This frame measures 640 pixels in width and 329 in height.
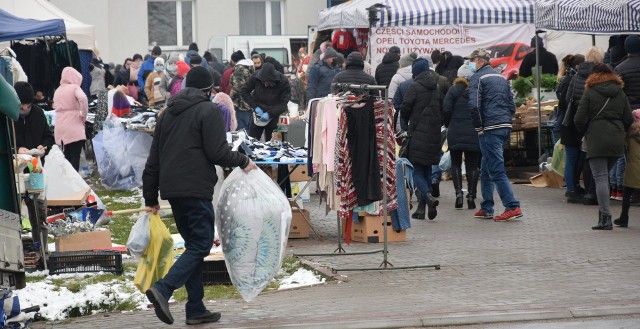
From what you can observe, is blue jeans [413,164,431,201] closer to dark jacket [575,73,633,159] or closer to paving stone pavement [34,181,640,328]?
paving stone pavement [34,181,640,328]

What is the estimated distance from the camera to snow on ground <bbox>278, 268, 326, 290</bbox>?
1070cm

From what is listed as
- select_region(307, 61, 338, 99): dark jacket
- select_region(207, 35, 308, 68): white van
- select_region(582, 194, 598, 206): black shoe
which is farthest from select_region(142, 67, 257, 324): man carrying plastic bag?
select_region(207, 35, 308, 68): white van

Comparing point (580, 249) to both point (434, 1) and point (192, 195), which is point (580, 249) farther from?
point (434, 1)

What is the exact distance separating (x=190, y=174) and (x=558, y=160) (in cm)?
1061

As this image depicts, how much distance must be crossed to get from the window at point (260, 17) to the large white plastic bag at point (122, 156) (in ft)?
75.4

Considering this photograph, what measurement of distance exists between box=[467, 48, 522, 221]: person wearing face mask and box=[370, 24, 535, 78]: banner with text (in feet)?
27.5

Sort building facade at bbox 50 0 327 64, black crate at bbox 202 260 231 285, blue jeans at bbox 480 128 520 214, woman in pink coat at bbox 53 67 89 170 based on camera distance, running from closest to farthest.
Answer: black crate at bbox 202 260 231 285, blue jeans at bbox 480 128 520 214, woman in pink coat at bbox 53 67 89 170, building facade at bbox 50 0 327 64

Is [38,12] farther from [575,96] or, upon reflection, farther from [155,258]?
[155,258]

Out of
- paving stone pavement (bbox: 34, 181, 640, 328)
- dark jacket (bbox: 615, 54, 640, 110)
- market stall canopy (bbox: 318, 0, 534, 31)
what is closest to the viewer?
paving stone pavement (bbox: 34, 181, 640, 328)

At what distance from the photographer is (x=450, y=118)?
16.0 m

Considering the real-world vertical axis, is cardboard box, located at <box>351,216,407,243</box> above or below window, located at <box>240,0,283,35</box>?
below

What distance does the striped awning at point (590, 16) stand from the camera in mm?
15922

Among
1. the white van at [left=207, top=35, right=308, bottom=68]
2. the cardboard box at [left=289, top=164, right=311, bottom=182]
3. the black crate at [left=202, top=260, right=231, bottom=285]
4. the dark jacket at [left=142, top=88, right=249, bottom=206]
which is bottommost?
the black crate at [left=202, top=260, right=231, bottom=285]

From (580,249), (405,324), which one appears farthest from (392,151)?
(405,324)
